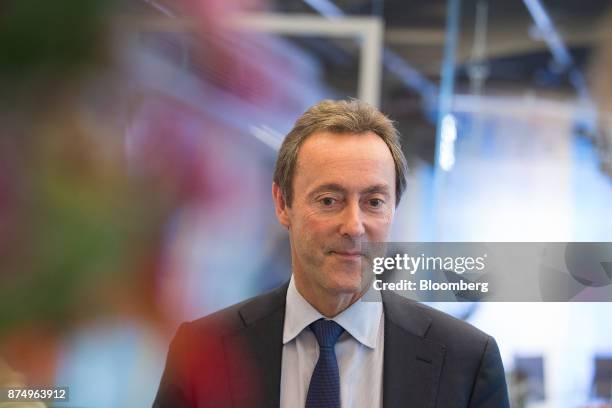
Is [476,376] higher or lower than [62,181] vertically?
higher

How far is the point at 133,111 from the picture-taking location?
0.46 m

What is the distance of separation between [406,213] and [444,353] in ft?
3.77

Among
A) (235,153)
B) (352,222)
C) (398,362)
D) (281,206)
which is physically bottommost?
(235,153)

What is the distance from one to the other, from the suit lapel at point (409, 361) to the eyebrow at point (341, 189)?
215 millimetres

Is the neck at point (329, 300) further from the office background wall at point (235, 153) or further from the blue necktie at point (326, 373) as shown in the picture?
the office background wall at point (235, 153)

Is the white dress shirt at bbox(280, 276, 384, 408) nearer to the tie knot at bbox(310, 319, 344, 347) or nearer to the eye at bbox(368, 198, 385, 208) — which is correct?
the tie knot at bbox(310, 319, 344, 347)

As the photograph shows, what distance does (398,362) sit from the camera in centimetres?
140

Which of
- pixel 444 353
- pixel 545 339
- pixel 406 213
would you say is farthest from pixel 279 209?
pixel 406 213

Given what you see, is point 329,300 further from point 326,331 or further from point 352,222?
point 352,222

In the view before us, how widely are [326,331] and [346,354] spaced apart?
53 mm

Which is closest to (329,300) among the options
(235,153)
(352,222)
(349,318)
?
(349,318)

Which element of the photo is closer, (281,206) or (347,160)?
(347,160)

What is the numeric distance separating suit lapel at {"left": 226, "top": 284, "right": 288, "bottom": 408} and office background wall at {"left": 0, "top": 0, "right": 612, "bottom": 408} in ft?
0.59

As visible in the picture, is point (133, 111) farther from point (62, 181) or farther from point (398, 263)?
point (398, 263)
